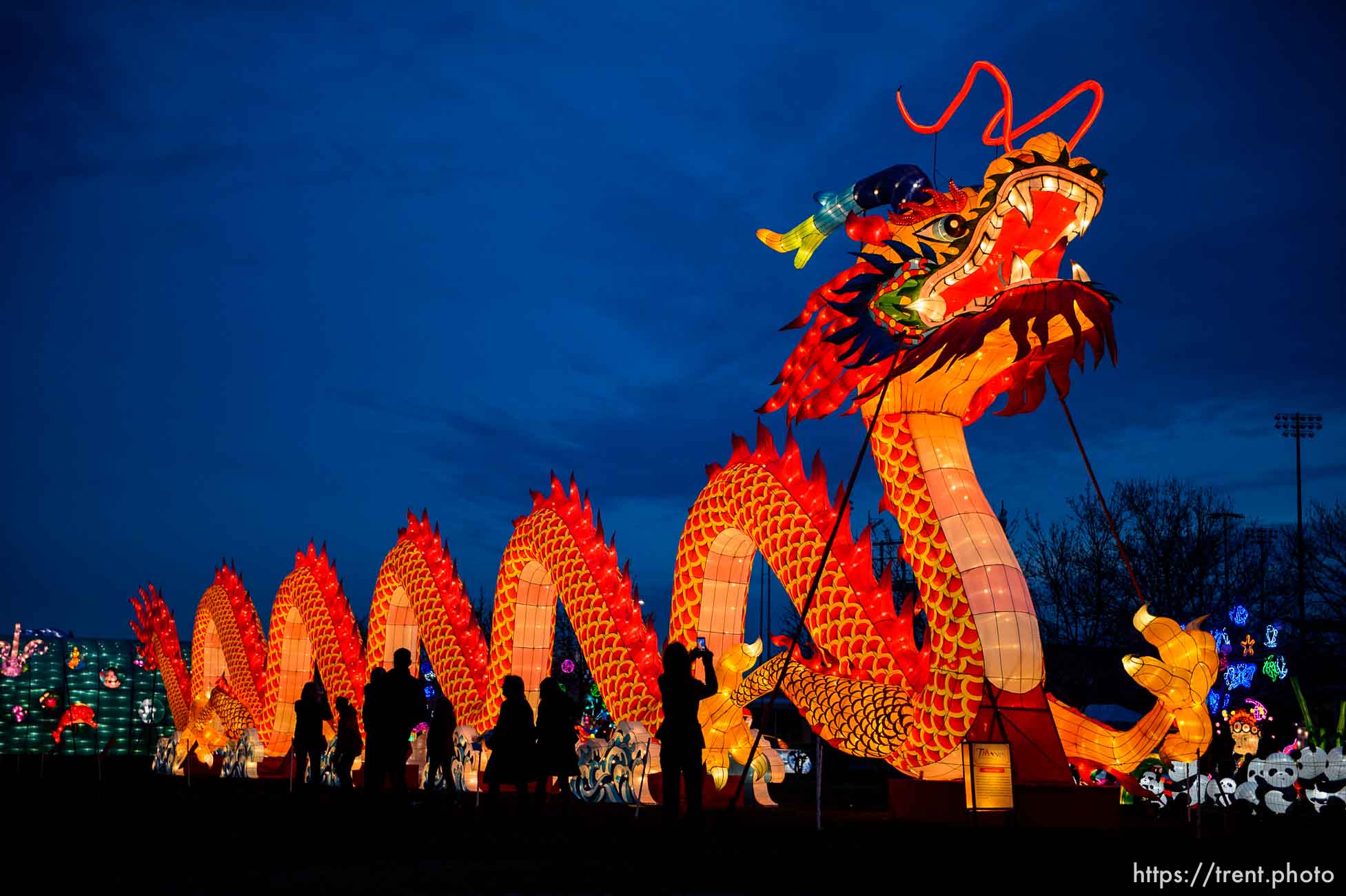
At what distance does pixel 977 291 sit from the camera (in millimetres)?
9883

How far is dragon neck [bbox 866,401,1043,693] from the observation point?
9.34 metres

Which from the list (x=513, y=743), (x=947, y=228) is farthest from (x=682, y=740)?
(x=947, y=228)

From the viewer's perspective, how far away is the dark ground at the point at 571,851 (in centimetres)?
546

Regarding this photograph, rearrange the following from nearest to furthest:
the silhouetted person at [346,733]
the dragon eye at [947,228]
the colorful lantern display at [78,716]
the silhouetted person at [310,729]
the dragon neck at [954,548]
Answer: the dragon neck at [954,548] → the dragon eye at [947,228] → the silhouetted person at [310,729] → the silhouetted person at [346,733] → the colorful lantern display at [78,716]

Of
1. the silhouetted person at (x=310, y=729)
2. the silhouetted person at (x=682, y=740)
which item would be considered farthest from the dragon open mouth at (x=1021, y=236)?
the silhouetted person at (x=310, y=729)

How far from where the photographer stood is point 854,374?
35.7ft

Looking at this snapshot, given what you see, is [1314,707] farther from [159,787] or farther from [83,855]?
[83,855]

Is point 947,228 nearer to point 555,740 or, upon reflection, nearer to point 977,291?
point 977,291

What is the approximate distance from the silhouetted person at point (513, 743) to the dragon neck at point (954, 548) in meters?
3.20

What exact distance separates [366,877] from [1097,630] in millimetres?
28233

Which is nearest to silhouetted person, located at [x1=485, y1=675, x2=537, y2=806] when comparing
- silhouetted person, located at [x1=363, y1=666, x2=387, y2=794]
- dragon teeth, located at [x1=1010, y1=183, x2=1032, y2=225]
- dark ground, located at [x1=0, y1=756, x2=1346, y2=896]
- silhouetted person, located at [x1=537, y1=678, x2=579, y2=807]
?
silhouetted person, located at [x1=537, y1=678, x2=579, y2=807]

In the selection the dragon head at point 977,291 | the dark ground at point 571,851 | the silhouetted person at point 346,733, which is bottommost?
the dark ground at point 571,851

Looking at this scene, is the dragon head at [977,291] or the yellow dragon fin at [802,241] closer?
the dragon head at [977,291]

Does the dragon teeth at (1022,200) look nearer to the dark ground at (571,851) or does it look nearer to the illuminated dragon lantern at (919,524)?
the illuminated dragon lantern at (919,524)
